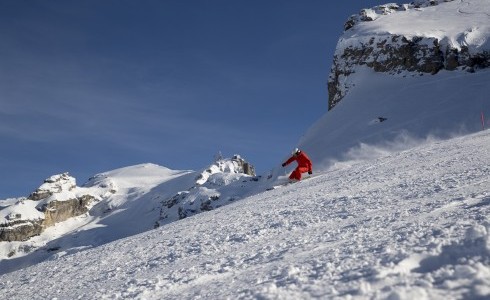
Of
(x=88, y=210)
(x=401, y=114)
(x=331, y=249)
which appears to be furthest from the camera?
(x=88, y=210)

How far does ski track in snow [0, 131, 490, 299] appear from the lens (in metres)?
4.74

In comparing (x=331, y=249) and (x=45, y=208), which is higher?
(x=45, y=208)

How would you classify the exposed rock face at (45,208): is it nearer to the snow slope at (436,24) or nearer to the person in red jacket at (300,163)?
the snow slope at (436,24)

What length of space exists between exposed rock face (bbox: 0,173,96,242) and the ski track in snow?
111 meters

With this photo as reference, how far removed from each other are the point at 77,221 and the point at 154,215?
1134 inches

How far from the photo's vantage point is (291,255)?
21.6 feet

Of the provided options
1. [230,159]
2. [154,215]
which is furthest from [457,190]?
[230,159]

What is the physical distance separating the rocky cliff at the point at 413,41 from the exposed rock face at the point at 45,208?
87.9 m

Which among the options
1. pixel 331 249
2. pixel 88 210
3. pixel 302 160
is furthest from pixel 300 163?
pixel 88 210

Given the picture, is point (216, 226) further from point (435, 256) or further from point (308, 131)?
point (308, 131)

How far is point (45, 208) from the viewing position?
11519cm

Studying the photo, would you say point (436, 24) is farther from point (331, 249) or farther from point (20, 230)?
point (20, 230)

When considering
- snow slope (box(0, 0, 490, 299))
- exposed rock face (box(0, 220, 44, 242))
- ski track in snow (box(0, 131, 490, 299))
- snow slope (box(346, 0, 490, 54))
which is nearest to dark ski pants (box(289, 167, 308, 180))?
snow slope (box(0, 0, 490, 299))

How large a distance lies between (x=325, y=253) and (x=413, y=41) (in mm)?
46584
